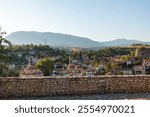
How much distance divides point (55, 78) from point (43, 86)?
407 millimetres

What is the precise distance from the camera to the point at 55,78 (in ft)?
33.2

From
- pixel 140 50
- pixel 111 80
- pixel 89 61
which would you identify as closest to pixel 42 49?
pixel 89 61

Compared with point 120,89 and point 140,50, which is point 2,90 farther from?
point 140,50

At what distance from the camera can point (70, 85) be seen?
10.2m

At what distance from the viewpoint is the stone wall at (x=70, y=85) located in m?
9.95

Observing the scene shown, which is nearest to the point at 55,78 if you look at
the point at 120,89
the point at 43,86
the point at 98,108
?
the point at 43,86

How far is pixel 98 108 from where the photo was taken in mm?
6391

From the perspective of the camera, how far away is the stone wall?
9953 millimetres

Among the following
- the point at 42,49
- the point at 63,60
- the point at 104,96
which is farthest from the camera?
the point at 42,49

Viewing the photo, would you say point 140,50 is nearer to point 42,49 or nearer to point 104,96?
point 42,49

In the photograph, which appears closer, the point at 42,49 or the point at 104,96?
the point at 104,96

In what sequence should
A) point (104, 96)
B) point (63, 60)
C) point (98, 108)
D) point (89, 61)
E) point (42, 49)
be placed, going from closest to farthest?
1. point (98, 108)
2. point (104, 96)
3. point (63, 60)
4. point (89, 61)
5. point (42, 49)

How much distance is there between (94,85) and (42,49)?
107m

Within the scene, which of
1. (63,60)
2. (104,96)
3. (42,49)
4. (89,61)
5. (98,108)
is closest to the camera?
(98,108)
